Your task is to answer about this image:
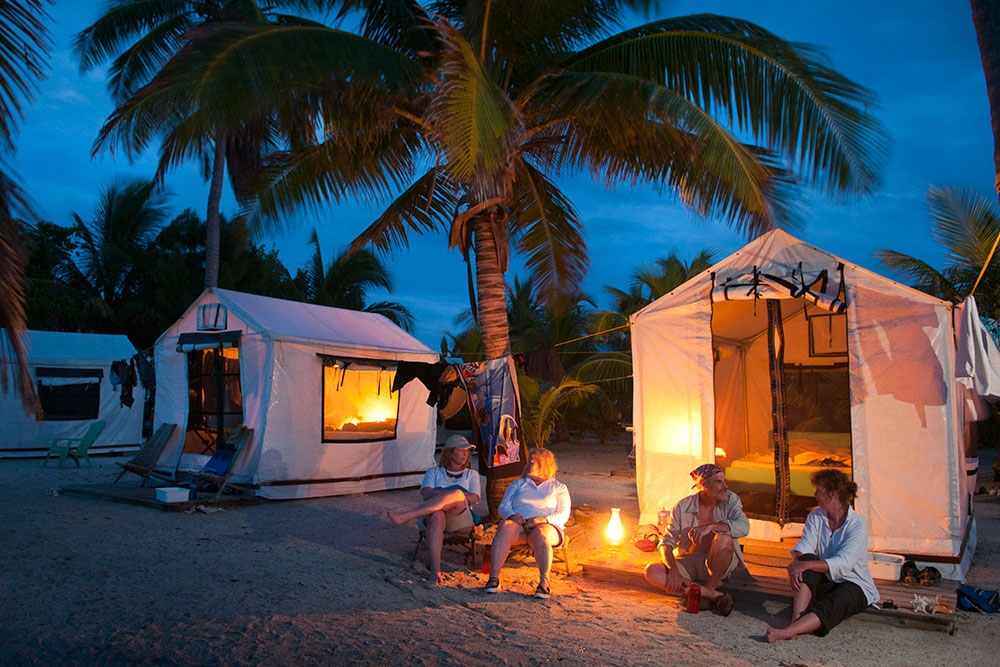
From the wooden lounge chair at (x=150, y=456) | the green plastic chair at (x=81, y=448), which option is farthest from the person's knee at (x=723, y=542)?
the green plastic chair at (x=81, y=448)

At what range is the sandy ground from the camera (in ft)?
11.9

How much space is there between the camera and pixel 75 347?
13391 millimetres

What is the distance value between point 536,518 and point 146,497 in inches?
216

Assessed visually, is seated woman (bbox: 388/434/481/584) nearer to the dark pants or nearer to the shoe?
the shoe

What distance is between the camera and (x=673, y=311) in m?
6.36

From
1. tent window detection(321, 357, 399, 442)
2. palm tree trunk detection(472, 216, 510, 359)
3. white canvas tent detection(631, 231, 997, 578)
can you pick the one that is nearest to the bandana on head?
white canvas tent detection(631, 231, 997, 578)

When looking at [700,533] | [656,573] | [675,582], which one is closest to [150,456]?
[656,573]

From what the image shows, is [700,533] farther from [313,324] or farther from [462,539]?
[313,324]

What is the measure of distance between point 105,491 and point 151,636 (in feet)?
19.1

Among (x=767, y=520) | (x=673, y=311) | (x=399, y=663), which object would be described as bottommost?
(x=399, y=663)

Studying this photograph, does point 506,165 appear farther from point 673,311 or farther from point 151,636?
point 151,636

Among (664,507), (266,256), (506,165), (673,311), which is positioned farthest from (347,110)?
(266,256)

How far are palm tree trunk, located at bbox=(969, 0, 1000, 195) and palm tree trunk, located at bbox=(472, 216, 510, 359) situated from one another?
405 centimetres

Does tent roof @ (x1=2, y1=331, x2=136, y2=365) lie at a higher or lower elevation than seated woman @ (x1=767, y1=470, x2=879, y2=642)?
higher
